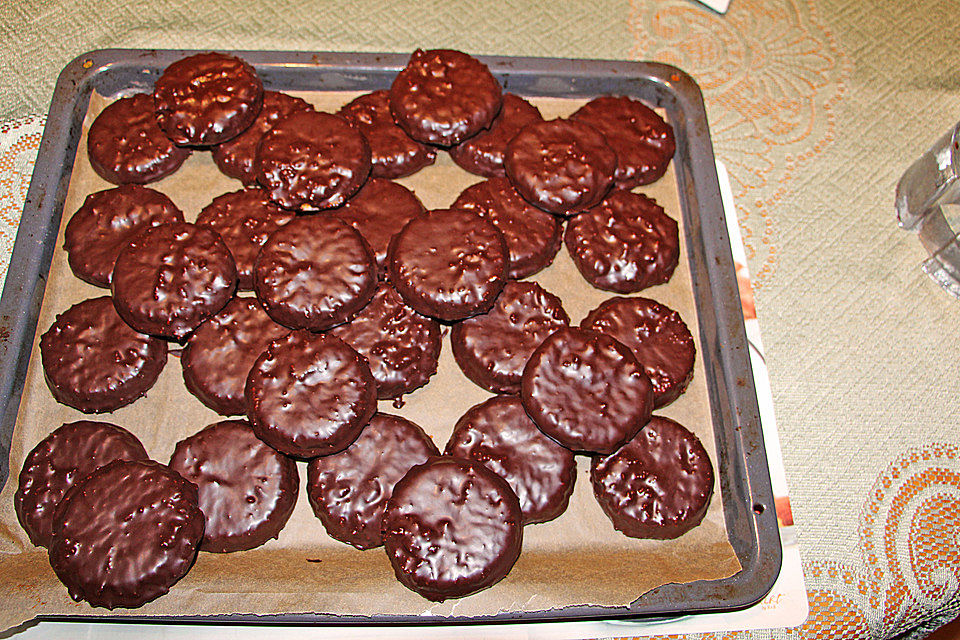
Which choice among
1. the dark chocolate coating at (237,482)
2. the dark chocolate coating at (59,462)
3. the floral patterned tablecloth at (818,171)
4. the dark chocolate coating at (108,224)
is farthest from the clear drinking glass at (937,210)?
the dark chocolate coating at (59,462)

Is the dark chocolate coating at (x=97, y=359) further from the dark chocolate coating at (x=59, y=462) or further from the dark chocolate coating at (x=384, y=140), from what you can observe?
the dark chocolate coating at (x=384, y=140)

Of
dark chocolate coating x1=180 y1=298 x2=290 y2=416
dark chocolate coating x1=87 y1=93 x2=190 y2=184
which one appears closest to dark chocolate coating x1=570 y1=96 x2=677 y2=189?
dark chocolate coating x1=180 y1=298 x2=290 y2=416

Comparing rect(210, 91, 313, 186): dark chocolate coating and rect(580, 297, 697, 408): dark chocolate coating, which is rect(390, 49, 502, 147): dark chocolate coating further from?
rect(580, 297, 697, 408): dark chocolate coating

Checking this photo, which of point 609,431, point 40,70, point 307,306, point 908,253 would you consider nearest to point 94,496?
point 307,306

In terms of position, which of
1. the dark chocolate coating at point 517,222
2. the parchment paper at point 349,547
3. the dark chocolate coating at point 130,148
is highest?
the dark chocolate coating at point 130,148

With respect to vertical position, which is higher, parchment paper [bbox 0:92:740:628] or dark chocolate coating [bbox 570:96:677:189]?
dark chocolate coating [bbox 570:96:677:189]

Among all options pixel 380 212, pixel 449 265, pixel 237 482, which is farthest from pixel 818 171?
pixel 237 482
